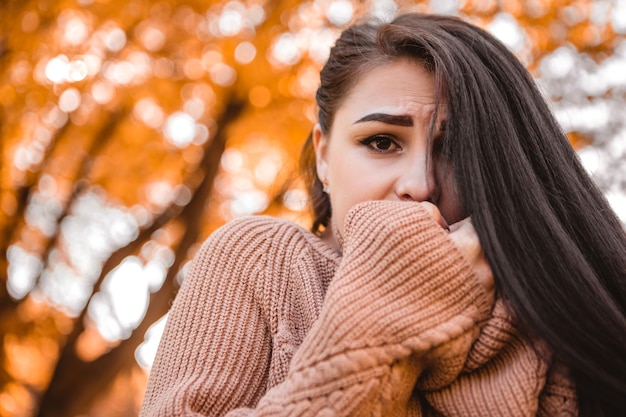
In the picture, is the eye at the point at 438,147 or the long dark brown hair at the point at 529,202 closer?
the long dark brown hair at the point at 529,202

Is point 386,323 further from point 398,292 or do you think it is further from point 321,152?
point 321,152

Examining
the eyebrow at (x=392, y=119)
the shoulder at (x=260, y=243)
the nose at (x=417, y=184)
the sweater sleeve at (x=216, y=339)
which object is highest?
the eyebrow at (x=392, y=119)

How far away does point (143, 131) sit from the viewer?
211 inches

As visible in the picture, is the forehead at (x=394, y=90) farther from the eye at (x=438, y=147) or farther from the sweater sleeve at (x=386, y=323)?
the sweater sleeve at (x=386, y=323)

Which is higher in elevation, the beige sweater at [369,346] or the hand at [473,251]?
the hand at [473,251]

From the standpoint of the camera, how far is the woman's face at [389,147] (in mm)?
1577

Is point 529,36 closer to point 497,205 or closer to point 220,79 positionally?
point 220,79

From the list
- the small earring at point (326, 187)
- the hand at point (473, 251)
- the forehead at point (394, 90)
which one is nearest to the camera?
the hand at point (473, 251)

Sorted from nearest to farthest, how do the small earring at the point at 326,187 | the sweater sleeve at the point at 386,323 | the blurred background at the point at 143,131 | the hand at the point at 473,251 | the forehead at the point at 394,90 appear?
the sweater sleeve at the point at 386,323
the hand at the point at 473,251
the forehead at the point at 394,90
the small earring at the point at 326,187
the blurred background at the point at 143,131

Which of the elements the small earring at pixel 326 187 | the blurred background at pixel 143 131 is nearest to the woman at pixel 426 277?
the small earring at pixel 326 187

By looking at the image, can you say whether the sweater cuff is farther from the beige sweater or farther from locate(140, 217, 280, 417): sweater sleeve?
locate(140, 217, 280, 417): sweater sleeve

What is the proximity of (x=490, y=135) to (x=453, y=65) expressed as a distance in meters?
0.24

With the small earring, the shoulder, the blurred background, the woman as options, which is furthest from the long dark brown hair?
the blurred background

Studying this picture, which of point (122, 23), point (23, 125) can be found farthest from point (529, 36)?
point (23, 125)
